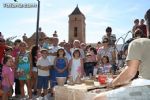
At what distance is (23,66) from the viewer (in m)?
9.72

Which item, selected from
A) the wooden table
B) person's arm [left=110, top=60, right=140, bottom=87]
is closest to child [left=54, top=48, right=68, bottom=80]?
the wooden table

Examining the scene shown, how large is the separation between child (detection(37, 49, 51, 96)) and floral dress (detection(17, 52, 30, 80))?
13.0 inches

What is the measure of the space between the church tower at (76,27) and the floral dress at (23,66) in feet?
159

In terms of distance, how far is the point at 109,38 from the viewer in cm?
1062

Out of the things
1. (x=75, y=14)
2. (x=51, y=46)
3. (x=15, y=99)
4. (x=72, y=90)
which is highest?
(x=75, y=14)

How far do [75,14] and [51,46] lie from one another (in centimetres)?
5721

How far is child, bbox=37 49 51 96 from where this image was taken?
9711 millimetres

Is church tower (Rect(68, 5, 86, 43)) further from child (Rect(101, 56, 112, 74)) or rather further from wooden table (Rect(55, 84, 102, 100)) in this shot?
wooden table (Rect(55, 84, 102, 100))

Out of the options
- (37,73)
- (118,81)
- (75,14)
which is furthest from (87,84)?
(75,14)

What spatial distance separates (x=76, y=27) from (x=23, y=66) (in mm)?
52932

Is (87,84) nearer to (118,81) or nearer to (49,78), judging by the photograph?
(118,81)

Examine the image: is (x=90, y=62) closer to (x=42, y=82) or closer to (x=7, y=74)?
(x=42, y=82)

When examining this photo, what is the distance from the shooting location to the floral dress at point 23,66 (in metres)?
9.69

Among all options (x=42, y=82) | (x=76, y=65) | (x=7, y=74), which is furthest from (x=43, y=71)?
(x=7, y=74)
